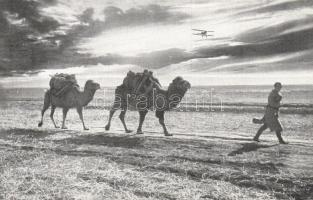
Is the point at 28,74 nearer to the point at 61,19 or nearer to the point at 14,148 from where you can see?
the point at 61,19

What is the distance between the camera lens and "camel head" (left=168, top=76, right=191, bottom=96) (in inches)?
396

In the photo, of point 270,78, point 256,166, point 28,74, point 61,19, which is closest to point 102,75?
point 61,19

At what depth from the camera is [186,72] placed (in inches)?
549

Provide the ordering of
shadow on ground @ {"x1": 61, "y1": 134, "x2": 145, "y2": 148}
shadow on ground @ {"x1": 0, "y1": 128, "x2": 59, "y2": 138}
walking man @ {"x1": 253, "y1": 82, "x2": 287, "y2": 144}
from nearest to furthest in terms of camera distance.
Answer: walking man @ {"x1": 253, "y1": 82, "x2": 287, "y2": 144} → shadow on ground @ {"x1": 61, "y1": 134, "x2": 145, "y2": 148} → shadow on ground @ {"x1": 0, "y1": 128, "x2": 59, "y2": 138}

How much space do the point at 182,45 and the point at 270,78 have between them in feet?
11.4

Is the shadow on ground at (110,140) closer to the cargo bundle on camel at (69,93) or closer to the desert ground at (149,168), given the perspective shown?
the desert ground at (149,168)

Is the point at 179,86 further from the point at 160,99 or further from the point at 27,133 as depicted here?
the point at 27,133

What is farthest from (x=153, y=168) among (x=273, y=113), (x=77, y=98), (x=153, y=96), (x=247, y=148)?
(x=77, y=98)

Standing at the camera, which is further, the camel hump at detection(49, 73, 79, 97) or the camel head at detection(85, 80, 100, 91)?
the camel hump at detection(49, 73, 79, 97)

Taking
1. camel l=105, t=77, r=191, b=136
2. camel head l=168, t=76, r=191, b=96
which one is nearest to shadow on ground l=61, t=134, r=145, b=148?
camel l=105, t=77, r=191, b=136

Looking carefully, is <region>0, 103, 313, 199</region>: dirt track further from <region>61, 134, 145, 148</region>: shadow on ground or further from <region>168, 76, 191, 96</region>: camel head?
<region>168, 76, 191, 96</region>: camel head

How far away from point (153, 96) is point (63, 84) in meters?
3.52

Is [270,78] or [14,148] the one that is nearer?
[14,148]

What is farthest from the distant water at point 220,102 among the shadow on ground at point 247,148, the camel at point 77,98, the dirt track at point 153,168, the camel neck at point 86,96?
the shadow on ground at point 247,148
